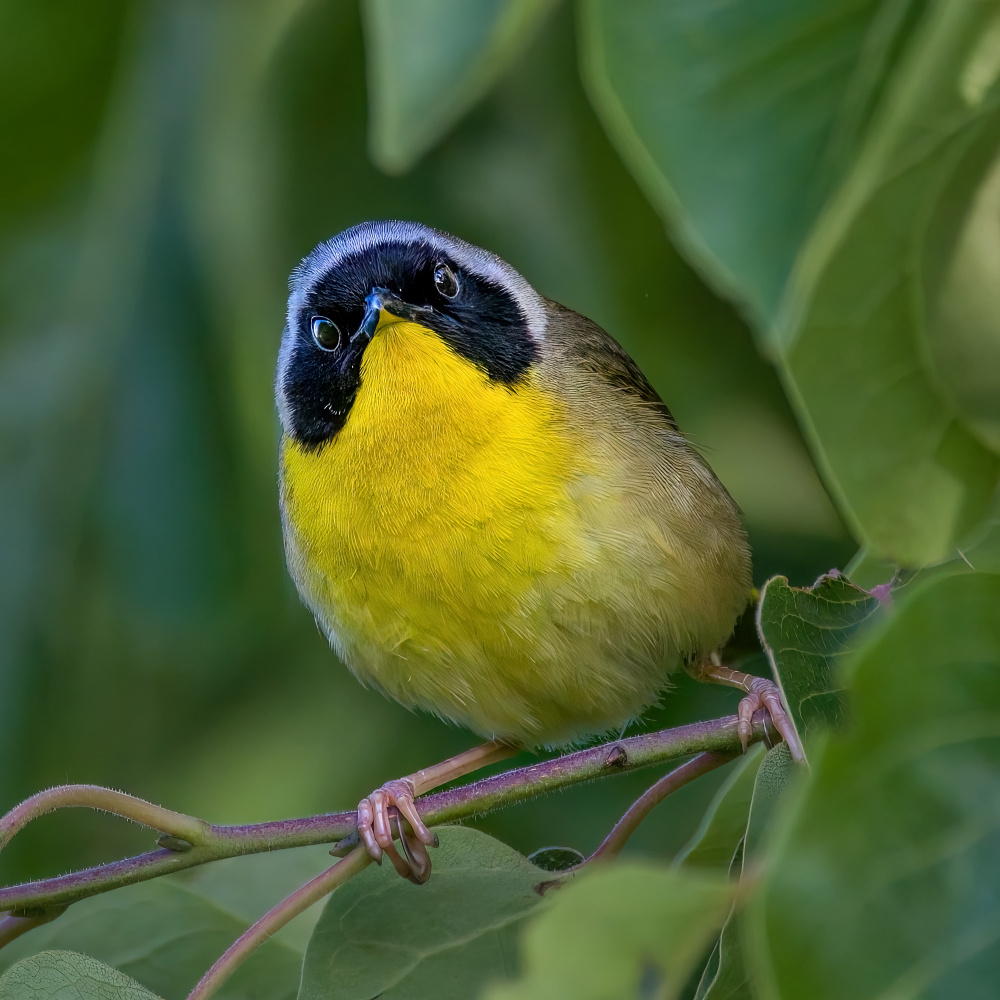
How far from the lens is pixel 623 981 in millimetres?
754

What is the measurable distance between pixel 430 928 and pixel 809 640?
0.53 m

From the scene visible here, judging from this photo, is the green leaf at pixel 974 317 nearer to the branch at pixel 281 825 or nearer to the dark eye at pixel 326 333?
the branch at pixel 281 825

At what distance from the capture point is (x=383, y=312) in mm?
1982

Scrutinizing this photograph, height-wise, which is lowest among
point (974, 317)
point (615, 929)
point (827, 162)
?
point (615, 929)

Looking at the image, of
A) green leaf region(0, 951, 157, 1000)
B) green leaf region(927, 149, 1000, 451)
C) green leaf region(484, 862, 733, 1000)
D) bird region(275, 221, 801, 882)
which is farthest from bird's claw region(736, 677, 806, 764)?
green leaf region(0, 951, 157, 1000)

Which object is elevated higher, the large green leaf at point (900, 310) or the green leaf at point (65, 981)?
the large green leaf at point (900, 310)

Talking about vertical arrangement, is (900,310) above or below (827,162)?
below

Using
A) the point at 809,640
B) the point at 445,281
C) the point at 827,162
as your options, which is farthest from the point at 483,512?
the point at 827,162

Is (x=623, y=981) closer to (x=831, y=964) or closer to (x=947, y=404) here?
(x=831, y=964)

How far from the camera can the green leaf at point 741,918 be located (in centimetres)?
101

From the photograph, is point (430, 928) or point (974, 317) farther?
point (430, 928)

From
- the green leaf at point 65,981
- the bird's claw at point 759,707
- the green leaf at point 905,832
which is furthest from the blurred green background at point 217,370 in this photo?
the green leaf at point 905,832

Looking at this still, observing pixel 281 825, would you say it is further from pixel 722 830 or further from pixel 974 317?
pixel 974 317

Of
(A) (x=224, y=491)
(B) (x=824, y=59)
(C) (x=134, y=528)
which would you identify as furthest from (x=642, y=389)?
(B) (x=824, y=59)
